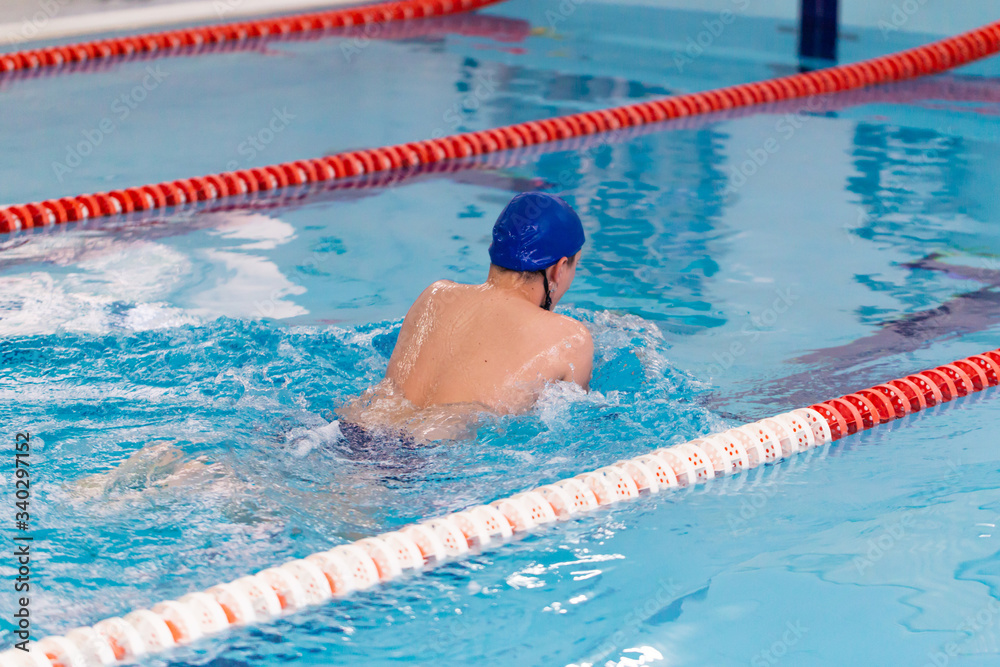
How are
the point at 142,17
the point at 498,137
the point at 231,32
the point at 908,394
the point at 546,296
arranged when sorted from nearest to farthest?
the point at 546,296, the point at 908,394, the point at 498,137, the point at 231,32, the point at 142,17

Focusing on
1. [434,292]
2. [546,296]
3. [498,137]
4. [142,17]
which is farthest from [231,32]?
[546,296]

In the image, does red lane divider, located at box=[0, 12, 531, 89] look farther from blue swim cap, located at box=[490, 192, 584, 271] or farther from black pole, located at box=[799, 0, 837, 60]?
blue swim cap, located at box=[490, 192, 584, 271]

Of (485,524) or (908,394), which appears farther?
(908,394)

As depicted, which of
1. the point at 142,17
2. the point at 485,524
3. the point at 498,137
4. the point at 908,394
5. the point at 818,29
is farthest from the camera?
the point at 142,17

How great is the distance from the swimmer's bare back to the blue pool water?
10cm

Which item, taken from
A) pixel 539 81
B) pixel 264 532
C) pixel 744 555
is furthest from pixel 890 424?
pixel 539 81

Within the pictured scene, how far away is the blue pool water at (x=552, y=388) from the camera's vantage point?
2.69 meters

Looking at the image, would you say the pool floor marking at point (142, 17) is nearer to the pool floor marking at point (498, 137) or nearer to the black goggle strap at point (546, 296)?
the pool floor marking at point (498, 137)

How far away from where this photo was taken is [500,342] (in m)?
3.13

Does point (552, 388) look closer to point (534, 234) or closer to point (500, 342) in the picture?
point (500, 342)

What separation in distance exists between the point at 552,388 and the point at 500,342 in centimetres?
20

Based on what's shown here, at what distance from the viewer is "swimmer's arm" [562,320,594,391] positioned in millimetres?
3156

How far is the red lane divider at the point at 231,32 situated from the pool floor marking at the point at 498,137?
8 centimetres

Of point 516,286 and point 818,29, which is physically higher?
point 818,29
